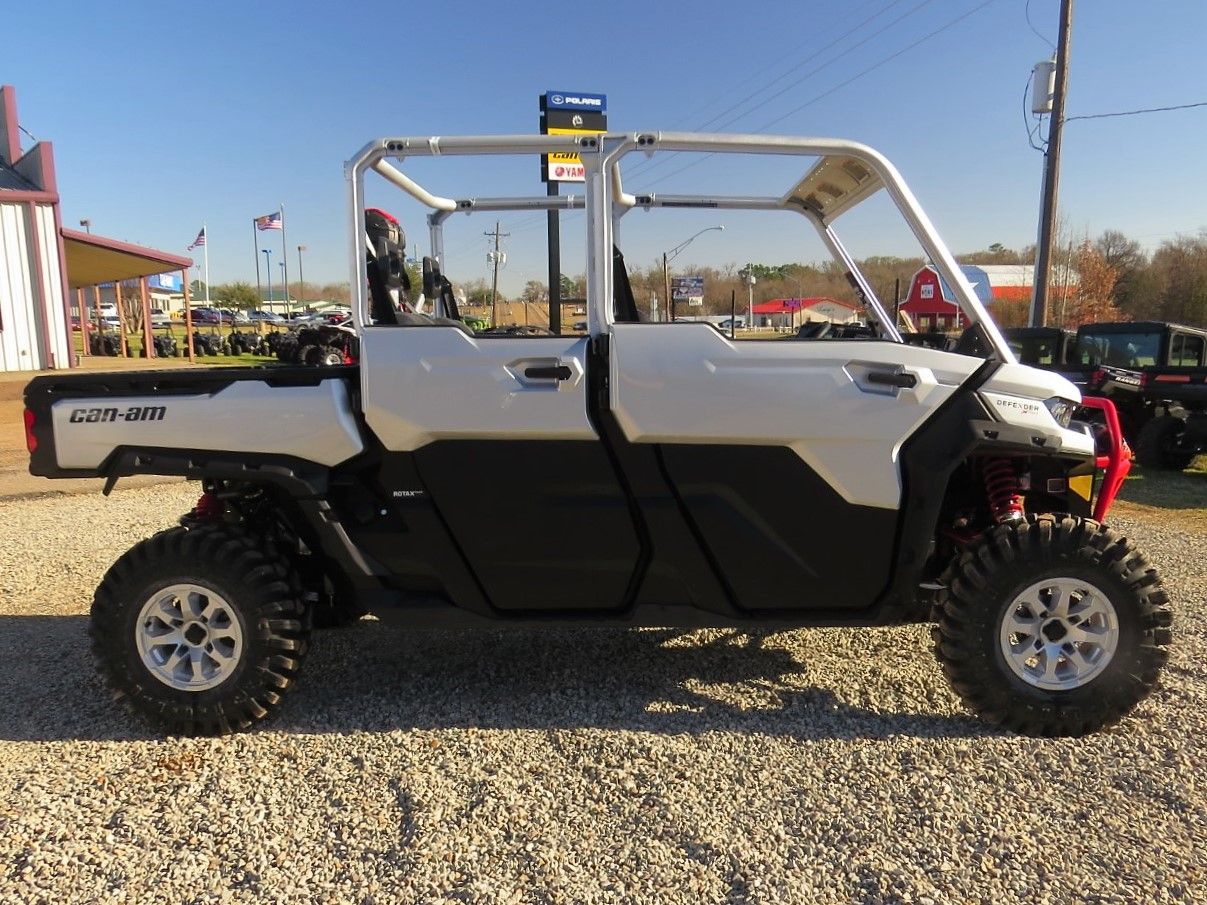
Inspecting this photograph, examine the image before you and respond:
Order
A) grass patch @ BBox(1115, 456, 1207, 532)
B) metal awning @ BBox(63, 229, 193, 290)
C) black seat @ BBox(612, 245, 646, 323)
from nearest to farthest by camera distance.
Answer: black seat @ BBox(612, 245, 646, 323)
grass patch @ BBox(1115, 456, 1207, 532)
metal awning @ BBox(63, 229, 193, 290)

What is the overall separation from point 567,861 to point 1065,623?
2106 mm

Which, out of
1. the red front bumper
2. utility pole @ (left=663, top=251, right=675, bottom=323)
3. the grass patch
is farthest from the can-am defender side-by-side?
the grass patch

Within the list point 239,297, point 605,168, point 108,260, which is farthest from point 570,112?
point 239,297

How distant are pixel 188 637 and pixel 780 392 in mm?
2499

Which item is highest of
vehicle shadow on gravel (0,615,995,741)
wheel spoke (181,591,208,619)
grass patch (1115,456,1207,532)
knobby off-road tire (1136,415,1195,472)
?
wheel spoke (181,591,208,619)

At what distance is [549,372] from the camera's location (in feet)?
Result: 10.0

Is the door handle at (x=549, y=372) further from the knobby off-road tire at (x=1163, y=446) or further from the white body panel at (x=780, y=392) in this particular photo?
the knobby off-road tire at (x=1163, y=446)

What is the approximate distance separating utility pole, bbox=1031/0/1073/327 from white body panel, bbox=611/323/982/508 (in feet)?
41.6

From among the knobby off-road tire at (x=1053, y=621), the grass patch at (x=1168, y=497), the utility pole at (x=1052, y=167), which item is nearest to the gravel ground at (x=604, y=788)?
the knobby off-road tire at (x=1053, y=621)

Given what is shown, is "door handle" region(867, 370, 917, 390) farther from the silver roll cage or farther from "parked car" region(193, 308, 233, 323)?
"parked car" region(193, 308, 233, 323)

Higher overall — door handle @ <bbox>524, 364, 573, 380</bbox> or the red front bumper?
door handle @ <bbox>524, 364, 573, 380</bbox>

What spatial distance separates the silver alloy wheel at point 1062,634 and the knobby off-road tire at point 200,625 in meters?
2.83

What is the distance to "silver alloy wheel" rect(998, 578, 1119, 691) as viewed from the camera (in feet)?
10.2

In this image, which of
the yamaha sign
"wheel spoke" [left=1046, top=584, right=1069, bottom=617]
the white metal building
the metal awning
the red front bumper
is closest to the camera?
"wheel spoke" [left=1046, top=584, right=1069, bottom=617]
